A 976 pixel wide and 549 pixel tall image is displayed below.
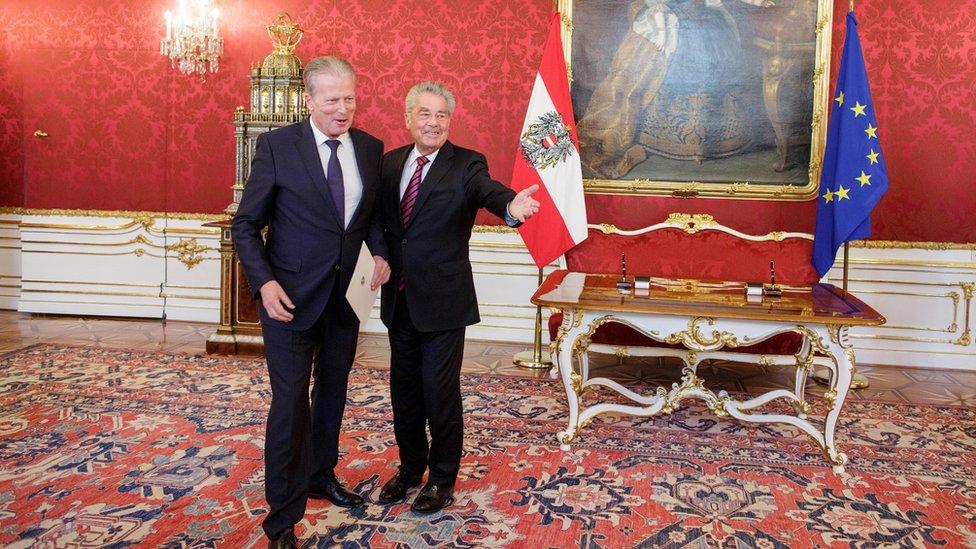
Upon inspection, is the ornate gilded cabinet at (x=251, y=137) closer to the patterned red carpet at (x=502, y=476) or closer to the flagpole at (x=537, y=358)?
the patterned red carpet at (x=502, y=476)

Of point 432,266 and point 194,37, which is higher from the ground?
point 194,37

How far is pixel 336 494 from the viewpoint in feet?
10.3

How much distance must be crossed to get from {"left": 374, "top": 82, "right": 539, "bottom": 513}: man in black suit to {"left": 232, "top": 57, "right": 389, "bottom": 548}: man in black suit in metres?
0.26

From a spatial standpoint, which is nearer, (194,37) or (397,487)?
(397,487)

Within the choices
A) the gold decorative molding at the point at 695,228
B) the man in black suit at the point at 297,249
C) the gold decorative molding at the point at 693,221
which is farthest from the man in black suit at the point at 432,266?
the gold decorative molding at the point at 693,221

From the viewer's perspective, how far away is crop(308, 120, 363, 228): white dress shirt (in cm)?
274

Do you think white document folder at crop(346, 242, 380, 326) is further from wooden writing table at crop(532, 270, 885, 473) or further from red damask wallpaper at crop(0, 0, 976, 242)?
red damask wallpaper at crop(0, 0, 976, 242)

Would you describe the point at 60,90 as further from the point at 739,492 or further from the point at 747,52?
the point at 739,492

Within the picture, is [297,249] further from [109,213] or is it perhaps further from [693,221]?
[109,213]

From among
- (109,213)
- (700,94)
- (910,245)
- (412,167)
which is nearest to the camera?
(412,167)

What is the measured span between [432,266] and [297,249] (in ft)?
1.74

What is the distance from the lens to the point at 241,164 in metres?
6.16

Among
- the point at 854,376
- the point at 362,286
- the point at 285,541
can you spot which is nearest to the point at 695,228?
the point at 854,376

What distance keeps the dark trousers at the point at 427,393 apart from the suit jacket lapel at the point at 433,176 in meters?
0.36
